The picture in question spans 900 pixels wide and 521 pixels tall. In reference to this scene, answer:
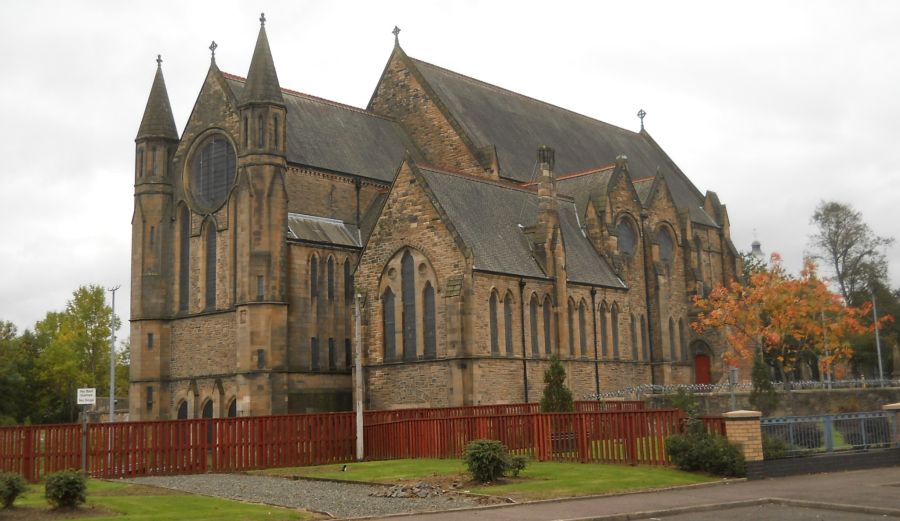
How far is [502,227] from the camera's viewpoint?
143 ft

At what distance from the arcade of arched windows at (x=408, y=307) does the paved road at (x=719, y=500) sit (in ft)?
62.8

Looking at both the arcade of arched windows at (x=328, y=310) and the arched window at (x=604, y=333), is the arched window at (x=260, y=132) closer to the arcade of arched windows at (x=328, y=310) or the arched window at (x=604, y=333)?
the arcade of arched windows at (x=328, y=310)

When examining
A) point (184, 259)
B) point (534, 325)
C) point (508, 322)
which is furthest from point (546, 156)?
point (184, 259)

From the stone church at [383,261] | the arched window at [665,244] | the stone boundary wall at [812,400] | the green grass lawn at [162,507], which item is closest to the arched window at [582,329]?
the stone church at [383,261]

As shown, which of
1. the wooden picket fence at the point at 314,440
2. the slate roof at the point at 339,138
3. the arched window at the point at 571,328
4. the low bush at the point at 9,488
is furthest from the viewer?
the slate roof at the point at 339,138

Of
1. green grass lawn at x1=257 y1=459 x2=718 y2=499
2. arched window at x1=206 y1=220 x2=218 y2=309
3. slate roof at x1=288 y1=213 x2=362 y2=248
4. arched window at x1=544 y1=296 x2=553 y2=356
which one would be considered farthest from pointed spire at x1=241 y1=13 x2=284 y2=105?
green grass lawn at x1=257 y1=459 x2=718 y2=499

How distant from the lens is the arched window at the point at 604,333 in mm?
46125

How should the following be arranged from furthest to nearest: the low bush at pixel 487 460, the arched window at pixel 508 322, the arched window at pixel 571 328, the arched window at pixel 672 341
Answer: the arched window at pixel 672 341 < the arched window at pixel 571 328 < the arched window at pixel 508 322 < the low bush at pixel 487 460

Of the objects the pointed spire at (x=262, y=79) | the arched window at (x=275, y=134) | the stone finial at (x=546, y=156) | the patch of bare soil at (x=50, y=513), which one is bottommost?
the patch of bare soil at (x=50, y=513)

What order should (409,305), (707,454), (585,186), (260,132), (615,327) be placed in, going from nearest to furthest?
(707,454), (409,305), (260,132), (615,327), (585,186)

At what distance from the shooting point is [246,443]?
30.6 meters

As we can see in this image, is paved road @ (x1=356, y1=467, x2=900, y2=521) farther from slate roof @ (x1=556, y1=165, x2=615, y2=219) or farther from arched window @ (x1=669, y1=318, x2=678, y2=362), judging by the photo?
arched window @ (x1=669, y1=318, x2=678, y2=362)

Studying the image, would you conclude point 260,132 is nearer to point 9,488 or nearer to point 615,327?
point 615,327

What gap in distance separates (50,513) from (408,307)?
23.0 metres
